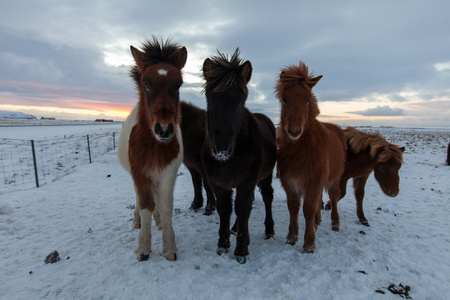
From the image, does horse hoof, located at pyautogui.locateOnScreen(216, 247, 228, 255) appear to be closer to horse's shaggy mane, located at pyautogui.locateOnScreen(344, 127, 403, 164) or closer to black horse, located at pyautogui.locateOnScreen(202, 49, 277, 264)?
black horse, located at pyautogui.locateOnScreen(202, 49, 277, 264)

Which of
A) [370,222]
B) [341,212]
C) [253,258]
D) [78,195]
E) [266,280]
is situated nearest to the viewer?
[266,280]

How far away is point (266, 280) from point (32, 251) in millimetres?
3459

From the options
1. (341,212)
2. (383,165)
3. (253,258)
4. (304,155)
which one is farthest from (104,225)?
(383,165)

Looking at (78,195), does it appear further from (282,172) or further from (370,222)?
(370,222)

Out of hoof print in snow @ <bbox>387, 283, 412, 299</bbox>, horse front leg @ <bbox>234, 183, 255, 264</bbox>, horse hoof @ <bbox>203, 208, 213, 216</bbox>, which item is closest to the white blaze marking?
horse front leg @ <bbox>234, 183, 255, 264</bbox>

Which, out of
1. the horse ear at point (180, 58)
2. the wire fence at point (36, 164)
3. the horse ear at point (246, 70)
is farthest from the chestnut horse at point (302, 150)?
the wire fence at point (36, 164)

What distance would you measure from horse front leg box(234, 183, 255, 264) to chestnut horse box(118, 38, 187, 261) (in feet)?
3.14

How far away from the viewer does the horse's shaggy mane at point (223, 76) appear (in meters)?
2.79

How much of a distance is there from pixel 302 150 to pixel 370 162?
7.19 ft

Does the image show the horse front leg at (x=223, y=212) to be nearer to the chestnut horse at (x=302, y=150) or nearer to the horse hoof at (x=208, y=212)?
the chestnut horse at (x=302, y=150)

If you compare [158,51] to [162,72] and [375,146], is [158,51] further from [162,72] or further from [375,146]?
[375,146]

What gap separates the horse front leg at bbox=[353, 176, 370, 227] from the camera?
473 cm

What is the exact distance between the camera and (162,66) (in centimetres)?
303

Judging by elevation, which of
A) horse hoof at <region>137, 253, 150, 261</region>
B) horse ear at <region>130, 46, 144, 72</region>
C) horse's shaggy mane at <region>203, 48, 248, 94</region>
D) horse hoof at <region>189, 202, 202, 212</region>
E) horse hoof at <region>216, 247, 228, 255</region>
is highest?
horse ear at <region>130, 46, 144, 72</region>
